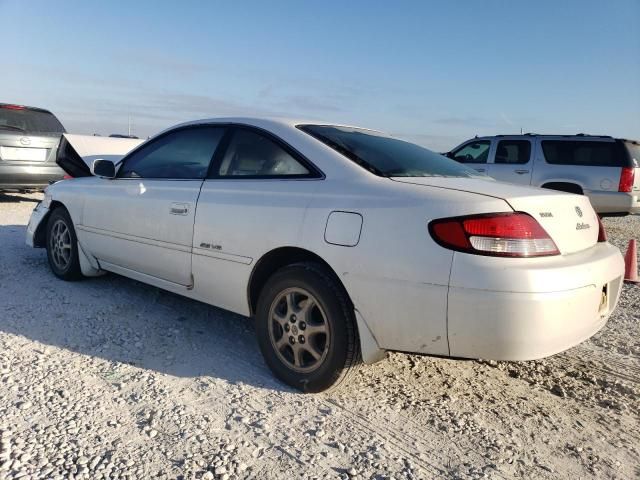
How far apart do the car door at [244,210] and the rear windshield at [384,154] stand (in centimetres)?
25

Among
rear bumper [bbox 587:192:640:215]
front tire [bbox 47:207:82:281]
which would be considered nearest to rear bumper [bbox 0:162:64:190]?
front tire [bbox 47:207:82:281]

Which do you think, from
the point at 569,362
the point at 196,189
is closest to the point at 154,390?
the point at 196,189

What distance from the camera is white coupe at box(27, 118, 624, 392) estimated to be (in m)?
2.40

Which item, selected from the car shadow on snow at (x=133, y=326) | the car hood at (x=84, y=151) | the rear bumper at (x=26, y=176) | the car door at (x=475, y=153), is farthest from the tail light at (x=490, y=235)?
the car door at (x=475, y=153)

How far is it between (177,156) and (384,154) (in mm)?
1641

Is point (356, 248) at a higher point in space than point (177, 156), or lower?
lower

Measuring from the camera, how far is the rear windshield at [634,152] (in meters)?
9.90

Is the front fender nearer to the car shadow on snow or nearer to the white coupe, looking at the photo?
the car shadow on snow

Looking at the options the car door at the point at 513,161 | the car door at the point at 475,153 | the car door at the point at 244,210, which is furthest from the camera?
the car door at the point at 475,153

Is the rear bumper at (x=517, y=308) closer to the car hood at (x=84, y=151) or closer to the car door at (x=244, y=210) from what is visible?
the car door at (x=244, y=210)

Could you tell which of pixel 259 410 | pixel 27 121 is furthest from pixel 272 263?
pixel 27 121

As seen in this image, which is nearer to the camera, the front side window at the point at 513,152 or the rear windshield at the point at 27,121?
the rear windshield at the point at 27,121

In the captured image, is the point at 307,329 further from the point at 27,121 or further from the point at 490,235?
the point at 27,121

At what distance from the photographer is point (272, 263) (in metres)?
3.12
